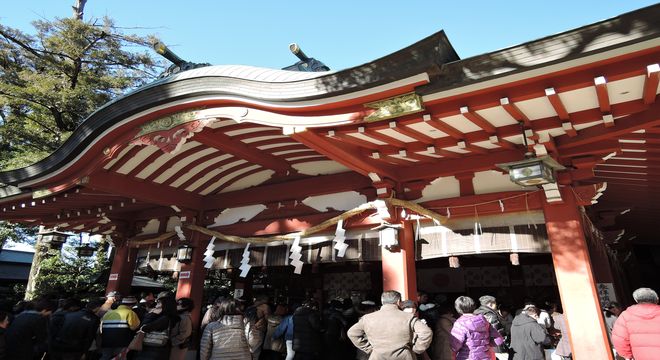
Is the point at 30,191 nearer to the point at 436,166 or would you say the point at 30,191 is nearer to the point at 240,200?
the point at 240,200

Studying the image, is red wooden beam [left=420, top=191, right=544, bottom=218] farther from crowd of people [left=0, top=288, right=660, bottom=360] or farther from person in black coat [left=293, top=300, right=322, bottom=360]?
person in black coat [left=293, top=300, right=322, bottom=360]

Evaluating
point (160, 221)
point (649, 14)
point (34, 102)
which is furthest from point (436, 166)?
point (34, 102)

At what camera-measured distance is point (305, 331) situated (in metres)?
5.38

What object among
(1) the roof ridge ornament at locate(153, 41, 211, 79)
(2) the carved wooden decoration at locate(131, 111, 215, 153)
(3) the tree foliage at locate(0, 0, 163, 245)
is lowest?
(2) the carved wooden decoration at locate(131, 111, 215, 153)

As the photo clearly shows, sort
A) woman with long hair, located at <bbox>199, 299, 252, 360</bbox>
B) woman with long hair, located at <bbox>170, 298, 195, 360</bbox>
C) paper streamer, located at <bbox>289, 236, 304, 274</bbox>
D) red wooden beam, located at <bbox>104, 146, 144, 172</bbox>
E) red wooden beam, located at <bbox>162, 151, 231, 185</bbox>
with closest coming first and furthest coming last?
1. woman with long hair, located at <bbox>199, 299, 252, 360</bbox>
2. woman with long hair, located at <bbox>170, 298, 195, 360</bbox>
3. red wooden beam, located at <bbox>104, 146, 144, 172</bbox>
4. paper streamer, located at <bbox>289, 236, 304, 274</bbox>
5. red wooden beam, located at <bbox>162, 151, 231, 185</bbox>

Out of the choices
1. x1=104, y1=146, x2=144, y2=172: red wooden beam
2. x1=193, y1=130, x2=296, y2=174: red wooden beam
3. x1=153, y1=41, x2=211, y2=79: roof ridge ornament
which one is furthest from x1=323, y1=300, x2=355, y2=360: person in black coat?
x1=153, y1=41, x2=211, y2=79: roof ridge ornament

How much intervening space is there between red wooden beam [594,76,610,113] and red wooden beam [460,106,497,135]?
3.58ft

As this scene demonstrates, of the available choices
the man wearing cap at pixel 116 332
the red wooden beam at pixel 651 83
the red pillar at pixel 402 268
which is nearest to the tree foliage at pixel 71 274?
the man wearing cap at pixel 116 332

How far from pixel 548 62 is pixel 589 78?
450mm

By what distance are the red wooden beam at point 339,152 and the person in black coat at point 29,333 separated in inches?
160

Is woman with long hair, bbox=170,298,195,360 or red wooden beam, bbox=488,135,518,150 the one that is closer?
red wooden beam, bbox=488,135,518,150

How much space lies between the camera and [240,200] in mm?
8320

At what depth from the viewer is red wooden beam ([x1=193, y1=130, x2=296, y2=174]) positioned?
19.6 ft

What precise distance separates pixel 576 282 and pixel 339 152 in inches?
134
